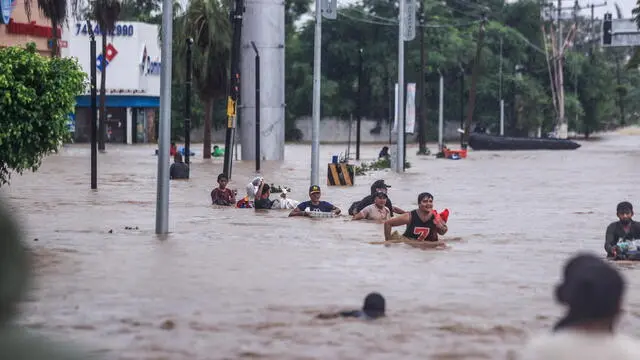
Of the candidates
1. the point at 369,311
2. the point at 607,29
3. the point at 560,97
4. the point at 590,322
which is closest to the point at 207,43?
the point at 607,29

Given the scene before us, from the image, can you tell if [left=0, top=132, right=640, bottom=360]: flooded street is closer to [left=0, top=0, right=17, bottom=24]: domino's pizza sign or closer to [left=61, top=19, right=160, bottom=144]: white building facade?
[left=0, top=0, right=17, bottom=24]: domino's pizza sign

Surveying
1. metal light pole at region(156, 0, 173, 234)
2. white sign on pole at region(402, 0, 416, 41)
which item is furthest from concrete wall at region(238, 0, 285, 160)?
metal light pole at region(156, 0, 173, 234)

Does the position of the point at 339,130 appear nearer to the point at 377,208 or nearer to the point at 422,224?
the point at 377,208

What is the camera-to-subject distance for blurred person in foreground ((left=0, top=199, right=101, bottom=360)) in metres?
4.25

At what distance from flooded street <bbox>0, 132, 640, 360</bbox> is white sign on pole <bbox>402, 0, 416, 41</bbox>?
49.9ft

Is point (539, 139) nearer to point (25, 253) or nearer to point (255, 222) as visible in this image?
point (255, 222)

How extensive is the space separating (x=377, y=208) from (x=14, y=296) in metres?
17.7

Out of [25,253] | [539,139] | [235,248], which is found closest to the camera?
[25,253]

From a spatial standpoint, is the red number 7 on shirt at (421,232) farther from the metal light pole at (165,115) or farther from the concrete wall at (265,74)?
the concrete wall at (265,74)

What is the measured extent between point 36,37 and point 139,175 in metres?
17.3

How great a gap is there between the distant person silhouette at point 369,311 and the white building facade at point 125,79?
6945cm

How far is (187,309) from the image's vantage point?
38.7ft

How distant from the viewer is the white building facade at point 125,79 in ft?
268

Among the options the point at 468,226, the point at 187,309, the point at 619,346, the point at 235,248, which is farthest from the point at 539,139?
the point at 619,346
